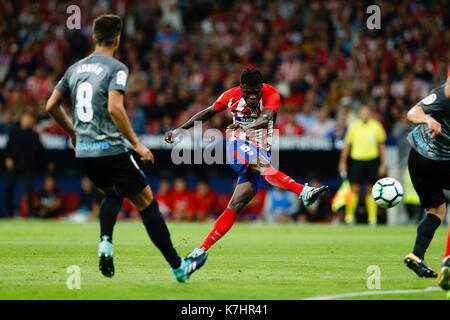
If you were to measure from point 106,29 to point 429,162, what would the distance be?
3.48 meters

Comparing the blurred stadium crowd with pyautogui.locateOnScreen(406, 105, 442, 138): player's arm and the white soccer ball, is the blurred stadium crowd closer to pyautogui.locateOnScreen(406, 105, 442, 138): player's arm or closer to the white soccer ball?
the white soccer ball

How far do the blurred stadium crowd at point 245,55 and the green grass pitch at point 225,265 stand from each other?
5.98 metres

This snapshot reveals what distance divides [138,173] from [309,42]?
16575 mm

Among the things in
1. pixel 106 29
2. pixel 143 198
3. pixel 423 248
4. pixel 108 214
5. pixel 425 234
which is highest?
pixel 106 29

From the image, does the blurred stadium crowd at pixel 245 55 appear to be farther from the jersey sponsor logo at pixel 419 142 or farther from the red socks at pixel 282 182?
the jersey sponsor logo at pixel 419 142

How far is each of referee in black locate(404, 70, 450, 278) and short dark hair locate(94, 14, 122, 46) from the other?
116 inches

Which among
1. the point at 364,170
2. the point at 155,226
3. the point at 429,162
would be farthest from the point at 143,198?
the point at 364,170

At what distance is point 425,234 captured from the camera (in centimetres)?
772

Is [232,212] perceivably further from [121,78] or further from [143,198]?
[121,78]

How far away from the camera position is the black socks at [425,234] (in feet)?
25.1

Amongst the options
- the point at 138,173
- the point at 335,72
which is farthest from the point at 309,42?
the point at 138,173

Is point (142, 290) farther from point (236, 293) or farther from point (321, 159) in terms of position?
point (321, 159)

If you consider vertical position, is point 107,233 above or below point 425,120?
below
